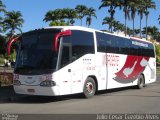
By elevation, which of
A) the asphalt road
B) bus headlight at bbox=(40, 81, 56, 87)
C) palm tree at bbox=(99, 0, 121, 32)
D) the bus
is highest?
palm tree at bbox=(99, 0, 121, 32)

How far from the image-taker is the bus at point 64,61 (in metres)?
15.8

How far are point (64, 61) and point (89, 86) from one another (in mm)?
2427

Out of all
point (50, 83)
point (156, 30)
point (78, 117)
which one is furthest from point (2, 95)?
point (156, 30)

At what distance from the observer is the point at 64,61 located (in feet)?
53.1

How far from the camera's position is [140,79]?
24500mm

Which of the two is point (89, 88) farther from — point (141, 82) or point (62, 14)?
point (62, 14)

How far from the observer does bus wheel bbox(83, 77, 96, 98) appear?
58.3ft

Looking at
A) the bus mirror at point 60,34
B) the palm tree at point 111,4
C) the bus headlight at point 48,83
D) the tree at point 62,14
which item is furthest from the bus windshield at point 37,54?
the tree at point 62,14

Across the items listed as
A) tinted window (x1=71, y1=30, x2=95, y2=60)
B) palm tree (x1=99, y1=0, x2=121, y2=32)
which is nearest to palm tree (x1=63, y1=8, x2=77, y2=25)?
palm tree (x1=99, y1=0, x2=121, y2=32)

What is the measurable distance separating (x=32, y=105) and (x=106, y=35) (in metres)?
6.34

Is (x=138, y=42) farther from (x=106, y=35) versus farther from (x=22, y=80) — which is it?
(x=22, y=80)

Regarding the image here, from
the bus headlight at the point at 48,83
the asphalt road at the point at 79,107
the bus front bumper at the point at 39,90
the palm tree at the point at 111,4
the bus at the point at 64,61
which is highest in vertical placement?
the palm tree at the point at 111,4

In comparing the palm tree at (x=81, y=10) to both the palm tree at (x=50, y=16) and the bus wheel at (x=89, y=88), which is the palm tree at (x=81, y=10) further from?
the bus wheel at (x=89, y=88)

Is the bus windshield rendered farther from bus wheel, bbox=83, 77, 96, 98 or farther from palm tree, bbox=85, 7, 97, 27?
palm tree, bbox=85, 7, 97, 27
